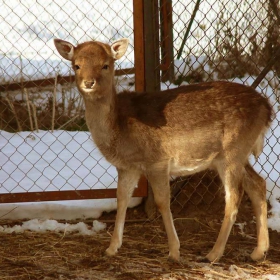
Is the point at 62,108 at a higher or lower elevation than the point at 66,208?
higher

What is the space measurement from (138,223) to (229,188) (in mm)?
1393

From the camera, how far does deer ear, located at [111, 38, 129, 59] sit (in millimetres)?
5715

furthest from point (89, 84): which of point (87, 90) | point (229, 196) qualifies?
point (229, 196)

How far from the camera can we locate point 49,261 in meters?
5.68

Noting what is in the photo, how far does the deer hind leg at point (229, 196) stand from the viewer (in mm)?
5754

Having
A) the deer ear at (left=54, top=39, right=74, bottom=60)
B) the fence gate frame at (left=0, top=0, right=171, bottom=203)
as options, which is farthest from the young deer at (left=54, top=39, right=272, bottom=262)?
the fence gate frame at (left=0, top=0, right=171, bottom=203)

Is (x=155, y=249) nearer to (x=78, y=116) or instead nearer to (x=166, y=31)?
(x=166, y=31)

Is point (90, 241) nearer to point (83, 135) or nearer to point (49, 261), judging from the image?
point (49, 261)

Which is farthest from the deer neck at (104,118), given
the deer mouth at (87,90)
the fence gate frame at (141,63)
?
the fence gate frame at (141,63)

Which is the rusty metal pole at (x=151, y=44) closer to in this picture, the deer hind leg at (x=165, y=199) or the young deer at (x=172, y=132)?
the young deer at (x=172, y=132)

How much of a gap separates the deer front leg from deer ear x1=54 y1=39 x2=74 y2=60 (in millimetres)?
1148

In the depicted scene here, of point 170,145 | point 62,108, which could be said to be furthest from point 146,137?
point 62,108

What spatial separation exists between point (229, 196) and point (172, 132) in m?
0.77

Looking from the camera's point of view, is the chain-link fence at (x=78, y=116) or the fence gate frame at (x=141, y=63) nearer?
the fence gate frame at (x=141, y=63)
